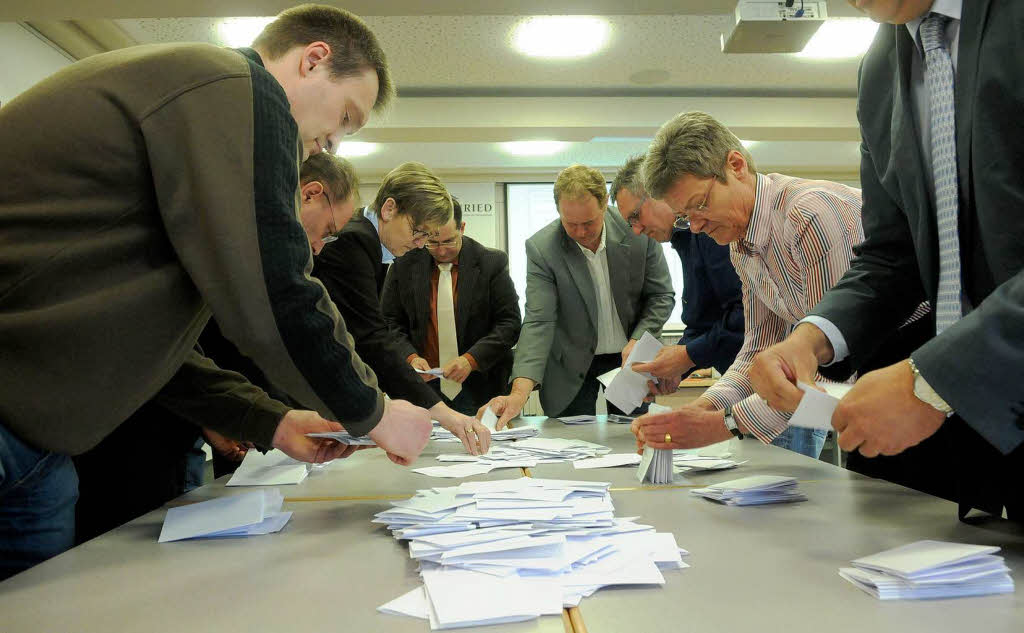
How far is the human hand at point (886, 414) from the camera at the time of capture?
2.81 feet

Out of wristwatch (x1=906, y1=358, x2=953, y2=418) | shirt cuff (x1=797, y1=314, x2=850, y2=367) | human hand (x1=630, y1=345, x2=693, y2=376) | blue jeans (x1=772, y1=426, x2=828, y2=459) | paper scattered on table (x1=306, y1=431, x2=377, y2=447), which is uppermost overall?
shirt cuff (x1=797, y1=314, x2=850, y2=367)

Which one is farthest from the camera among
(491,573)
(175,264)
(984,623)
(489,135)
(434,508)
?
(489,135)

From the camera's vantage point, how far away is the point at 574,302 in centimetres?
303

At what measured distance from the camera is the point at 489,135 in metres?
5.34

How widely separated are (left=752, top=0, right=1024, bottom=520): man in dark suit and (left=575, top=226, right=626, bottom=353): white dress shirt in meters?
1.75

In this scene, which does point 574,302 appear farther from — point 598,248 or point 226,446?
point 226,446

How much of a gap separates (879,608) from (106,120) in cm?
105

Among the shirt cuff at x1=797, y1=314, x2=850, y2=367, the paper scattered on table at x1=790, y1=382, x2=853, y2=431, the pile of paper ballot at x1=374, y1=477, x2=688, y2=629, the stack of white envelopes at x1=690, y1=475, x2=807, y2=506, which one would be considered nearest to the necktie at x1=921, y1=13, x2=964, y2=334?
the shirt cuff at x1=797, y1=314, x2=850, y2=367

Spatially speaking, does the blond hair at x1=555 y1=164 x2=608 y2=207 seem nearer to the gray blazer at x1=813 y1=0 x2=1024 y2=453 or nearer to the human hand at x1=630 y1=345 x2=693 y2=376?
the human hand at x1=630 y1=345 x2=693 y2=376

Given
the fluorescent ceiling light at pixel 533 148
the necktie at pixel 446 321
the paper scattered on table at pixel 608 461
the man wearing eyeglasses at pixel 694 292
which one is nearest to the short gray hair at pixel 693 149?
the man wearing eyeglasses at pixel 694 292

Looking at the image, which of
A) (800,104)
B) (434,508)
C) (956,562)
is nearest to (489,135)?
(800,104)

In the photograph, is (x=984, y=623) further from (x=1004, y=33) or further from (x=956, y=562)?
(x=1004, y=33)

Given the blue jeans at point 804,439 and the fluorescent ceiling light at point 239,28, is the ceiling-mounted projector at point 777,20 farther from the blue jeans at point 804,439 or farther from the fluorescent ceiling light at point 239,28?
the fluorescent ceiling light at point 239,28

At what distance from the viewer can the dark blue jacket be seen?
7.99 ft
